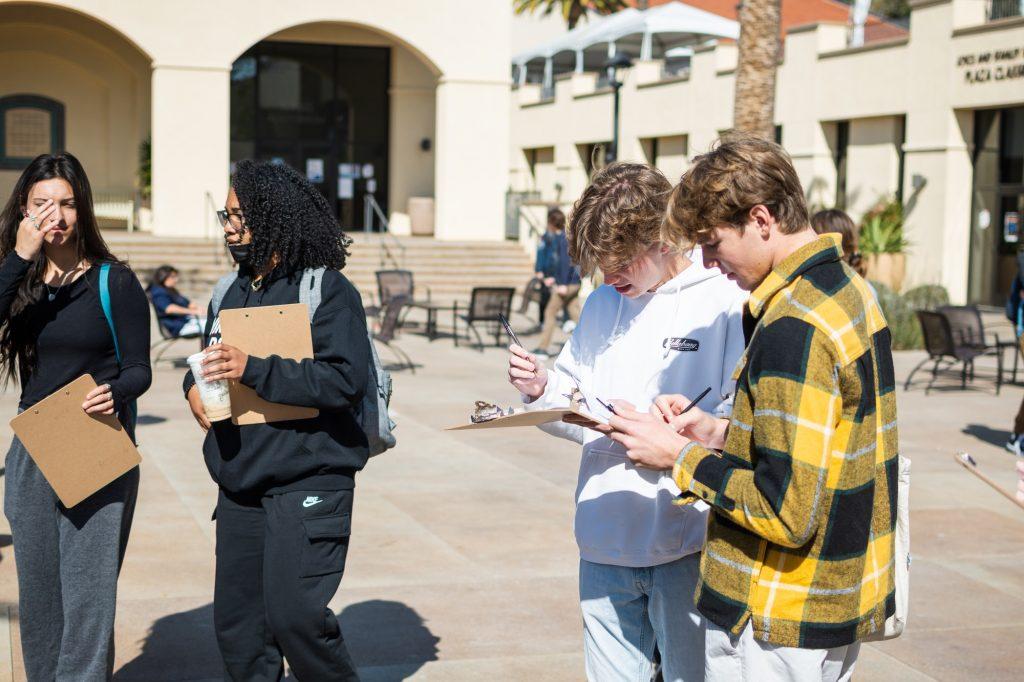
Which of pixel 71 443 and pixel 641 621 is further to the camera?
pixel 71 443

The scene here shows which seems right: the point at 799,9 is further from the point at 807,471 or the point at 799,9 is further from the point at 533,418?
the point at 807,471

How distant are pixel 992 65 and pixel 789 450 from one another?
910 inches

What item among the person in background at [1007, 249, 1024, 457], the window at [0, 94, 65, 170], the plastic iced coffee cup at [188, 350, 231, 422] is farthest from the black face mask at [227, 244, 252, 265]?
the window at [0, 94, 65, 170]

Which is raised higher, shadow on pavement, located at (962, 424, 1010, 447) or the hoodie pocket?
the hoodie pocket

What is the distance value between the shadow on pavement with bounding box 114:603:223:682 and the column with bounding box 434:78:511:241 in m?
22.4

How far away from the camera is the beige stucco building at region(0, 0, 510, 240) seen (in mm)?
25141

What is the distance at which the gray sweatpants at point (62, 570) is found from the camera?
12.4 feet

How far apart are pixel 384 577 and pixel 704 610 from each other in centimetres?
360

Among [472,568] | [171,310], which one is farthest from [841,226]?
[171,310]

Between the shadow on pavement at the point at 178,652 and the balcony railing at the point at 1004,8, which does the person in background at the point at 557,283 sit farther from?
the balcony railing at the point at 1004,8

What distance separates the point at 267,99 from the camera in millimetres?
29781

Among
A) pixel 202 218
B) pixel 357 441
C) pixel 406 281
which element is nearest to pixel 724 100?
pixel 202 218

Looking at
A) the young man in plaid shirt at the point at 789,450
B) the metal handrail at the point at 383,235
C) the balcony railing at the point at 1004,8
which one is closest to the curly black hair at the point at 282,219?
the young man in plaid shirt at the point at 789,450

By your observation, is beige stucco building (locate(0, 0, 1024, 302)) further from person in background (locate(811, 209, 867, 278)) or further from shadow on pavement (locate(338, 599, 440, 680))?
shadow on pavement (locate(338, 599, 440, 680))
